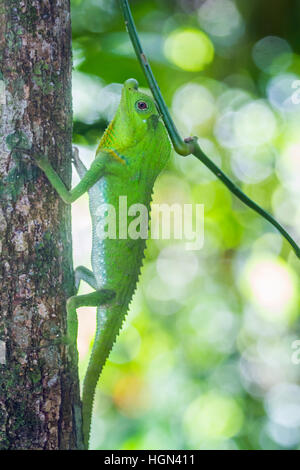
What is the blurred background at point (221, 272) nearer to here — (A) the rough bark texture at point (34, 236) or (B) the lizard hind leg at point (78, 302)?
(B) the lizard hind leg at point (78, 302)

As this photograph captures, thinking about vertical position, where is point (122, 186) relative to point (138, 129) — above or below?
below

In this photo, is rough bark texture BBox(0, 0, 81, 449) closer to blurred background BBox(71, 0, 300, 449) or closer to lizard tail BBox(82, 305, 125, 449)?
lizard tail BBox(82, 305, 125, 449)

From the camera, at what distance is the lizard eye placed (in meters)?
2.38

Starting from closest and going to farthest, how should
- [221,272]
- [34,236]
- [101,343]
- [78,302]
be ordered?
[34,236] < [78,302] < [101,343] < [221,272]

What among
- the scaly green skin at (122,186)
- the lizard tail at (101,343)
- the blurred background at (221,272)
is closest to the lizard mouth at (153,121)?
the scaly green skin at (122,186)

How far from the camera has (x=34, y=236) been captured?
171 centimetres

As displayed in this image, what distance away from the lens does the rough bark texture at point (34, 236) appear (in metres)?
1.66

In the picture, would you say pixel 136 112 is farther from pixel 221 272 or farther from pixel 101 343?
pixel 221 272

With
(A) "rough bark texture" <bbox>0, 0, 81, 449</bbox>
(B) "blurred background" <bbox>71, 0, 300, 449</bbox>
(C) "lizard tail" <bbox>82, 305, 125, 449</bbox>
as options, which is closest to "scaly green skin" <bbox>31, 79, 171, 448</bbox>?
(C) "lizard tail" <bbox>82, 305, 125, 449</bbox>

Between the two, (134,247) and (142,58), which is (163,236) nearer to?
(134,247)

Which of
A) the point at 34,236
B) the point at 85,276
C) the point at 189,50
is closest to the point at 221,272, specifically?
the point at 189,50

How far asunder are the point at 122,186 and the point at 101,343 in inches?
29.5

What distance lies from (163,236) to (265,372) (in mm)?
1696

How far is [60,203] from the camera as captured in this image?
1.84m
